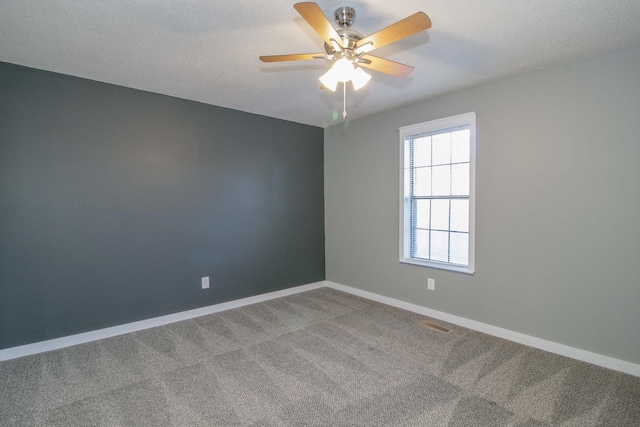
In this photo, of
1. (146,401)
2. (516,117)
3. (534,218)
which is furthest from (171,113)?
(534,218)

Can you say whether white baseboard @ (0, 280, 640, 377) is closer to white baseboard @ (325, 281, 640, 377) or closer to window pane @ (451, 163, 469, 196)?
white baseboard @ (325, 281, 640, 377)

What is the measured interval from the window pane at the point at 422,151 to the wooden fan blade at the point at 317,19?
2058 millimetres

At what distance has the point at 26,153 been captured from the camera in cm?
262

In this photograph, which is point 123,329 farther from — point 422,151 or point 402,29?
point 422,151

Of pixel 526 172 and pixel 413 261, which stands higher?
pixel 526 172

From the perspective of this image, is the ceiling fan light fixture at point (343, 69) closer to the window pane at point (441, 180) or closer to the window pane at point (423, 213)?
the window pane at point (441, 180)

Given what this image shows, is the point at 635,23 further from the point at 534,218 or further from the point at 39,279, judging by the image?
the point at 39,279

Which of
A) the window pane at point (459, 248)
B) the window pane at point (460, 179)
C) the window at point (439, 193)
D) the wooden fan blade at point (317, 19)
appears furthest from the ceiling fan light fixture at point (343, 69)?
the window pane at point (459, 248)

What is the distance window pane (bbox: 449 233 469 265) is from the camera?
10.5ft

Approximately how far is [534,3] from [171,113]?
10.5 feet

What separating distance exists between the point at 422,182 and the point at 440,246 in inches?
29.2

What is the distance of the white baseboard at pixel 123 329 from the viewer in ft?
8.57

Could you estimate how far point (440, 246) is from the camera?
3.44 m

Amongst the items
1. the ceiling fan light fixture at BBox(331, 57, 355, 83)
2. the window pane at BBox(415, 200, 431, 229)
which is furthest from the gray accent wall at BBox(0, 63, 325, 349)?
the ceiling fan light fixture at BBox(331, 57, 355, 83)
